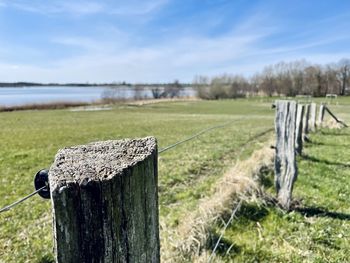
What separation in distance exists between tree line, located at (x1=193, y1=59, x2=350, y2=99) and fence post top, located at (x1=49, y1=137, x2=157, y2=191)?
74365 millimetres

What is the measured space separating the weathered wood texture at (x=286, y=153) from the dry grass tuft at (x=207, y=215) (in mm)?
357

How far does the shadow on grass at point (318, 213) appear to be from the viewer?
391 centimetres

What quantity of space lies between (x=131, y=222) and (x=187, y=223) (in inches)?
106

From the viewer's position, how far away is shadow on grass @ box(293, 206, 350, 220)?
12.8 feet

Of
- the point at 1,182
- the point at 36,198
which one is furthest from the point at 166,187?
the point at 1,182

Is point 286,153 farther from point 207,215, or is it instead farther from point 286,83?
point 286,83

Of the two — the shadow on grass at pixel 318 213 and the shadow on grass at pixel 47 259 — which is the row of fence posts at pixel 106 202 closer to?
the shadow on grass at pixel 47 259

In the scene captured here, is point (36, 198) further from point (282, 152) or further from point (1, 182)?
point (282, 152)

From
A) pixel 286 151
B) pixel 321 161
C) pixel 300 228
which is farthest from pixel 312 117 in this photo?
pixel 300 228

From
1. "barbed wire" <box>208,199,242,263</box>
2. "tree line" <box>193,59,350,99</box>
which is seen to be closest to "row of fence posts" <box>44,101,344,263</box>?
"barbed wire" <box>208,199,242,263</box>

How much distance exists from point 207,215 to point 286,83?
80704 mm

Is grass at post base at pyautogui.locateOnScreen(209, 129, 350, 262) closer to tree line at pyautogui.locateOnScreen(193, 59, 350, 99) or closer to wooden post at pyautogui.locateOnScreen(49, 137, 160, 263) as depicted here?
wooden post at pyautogui.locateOnScreen(49, 137, 160, 263)

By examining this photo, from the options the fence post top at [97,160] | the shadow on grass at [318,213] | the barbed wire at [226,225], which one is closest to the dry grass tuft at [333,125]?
the shadow on grass at [318,213]

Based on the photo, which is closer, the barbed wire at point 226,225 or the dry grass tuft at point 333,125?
the barbed wire at point 226,225
